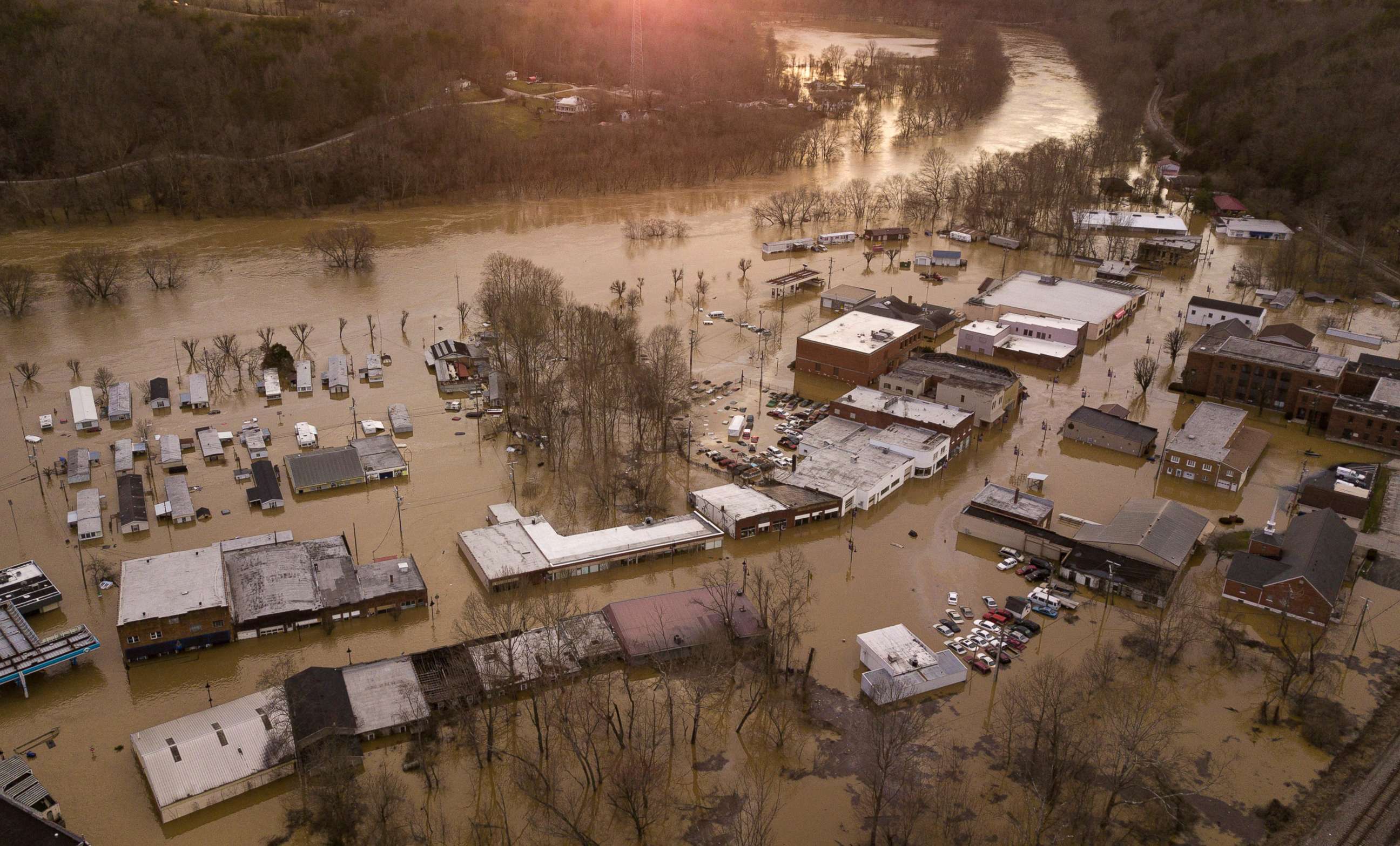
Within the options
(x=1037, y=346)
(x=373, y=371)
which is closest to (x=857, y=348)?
(x=1037, y=346)

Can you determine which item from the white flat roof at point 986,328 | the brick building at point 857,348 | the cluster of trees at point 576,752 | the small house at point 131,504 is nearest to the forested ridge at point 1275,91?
the white flat roof at point 986,328

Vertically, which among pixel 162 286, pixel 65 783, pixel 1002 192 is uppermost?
pixel 1002 192

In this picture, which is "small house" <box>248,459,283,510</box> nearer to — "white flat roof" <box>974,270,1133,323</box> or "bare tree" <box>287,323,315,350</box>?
"bare tree" <box>287,323,315,350</box>

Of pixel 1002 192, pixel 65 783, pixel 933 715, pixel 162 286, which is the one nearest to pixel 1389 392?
pixel 933 715

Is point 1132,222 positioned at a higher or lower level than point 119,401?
→ higher

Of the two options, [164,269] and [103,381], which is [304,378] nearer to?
[103,381]

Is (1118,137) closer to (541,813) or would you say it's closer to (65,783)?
(541,813)
